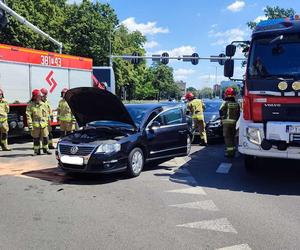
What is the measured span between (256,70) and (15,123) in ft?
28.9

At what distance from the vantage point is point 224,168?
10391 mm

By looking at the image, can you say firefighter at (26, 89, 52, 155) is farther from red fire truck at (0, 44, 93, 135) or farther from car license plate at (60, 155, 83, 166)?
car license plate at (60, 155, 83, 166)

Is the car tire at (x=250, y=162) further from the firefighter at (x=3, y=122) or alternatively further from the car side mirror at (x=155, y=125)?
the firefighter at (x=3, y=122)

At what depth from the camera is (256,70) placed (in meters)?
8.41

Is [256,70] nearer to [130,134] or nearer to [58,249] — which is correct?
[130,134]

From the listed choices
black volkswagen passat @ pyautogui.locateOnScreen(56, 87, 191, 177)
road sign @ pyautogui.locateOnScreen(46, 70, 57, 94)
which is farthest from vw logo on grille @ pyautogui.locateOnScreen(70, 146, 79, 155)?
road sign @ pyautogui.locateOnScreen(46, 70, 57, 94)

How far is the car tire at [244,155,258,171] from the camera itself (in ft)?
31.5

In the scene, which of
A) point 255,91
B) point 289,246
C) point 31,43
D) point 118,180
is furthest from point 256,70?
point 31,43

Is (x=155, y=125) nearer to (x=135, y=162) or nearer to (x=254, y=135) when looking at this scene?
(x=135, y=162)

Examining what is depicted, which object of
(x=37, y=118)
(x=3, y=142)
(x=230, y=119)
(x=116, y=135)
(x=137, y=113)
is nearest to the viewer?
(x=116, y=135)

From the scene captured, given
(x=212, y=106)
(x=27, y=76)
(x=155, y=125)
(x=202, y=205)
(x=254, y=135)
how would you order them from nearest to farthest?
(x=202, y=205) → (x=254, y=135) → (x=155, y=125) → (x=27, y=76) → (x=212, y=106)

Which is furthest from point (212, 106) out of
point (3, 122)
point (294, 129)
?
point (294, 129)

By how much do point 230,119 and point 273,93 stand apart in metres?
3.83

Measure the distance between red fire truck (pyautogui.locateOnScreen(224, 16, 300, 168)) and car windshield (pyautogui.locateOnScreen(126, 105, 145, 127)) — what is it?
7.13ft
